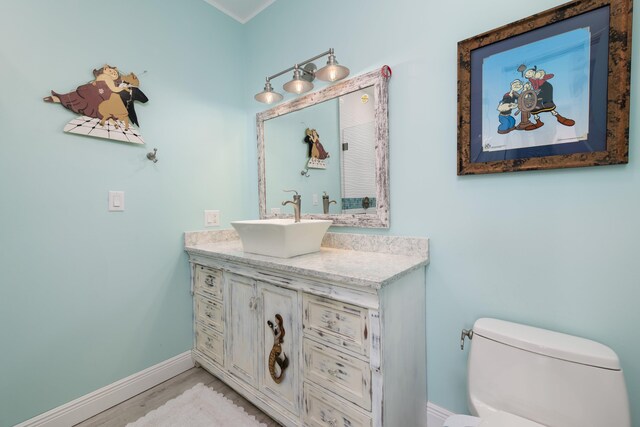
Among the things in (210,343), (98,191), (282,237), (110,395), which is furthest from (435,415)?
(98,191)

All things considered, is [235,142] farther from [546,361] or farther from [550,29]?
[546,361]

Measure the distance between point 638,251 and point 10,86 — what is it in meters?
2.67

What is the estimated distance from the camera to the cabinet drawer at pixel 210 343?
5.73 feet

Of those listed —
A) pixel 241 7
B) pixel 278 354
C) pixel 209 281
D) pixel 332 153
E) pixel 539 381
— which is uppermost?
pixel 241 7

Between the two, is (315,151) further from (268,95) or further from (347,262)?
(347,262)

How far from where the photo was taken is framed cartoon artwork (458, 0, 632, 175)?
3.10 feet

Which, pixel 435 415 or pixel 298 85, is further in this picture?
pixel 298 85

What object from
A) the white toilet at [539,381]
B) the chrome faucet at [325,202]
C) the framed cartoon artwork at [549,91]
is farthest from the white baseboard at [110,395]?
the framed cartoon artwork at [549,91]

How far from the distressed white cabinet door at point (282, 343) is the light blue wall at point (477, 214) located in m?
0.67

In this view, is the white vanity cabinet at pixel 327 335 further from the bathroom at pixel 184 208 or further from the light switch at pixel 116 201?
the light switch at pixel 116 201

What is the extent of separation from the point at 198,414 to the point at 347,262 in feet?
3.95

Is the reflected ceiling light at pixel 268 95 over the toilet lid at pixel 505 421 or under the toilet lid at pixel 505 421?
over

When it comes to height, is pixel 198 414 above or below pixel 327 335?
below

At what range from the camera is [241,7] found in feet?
6.98
